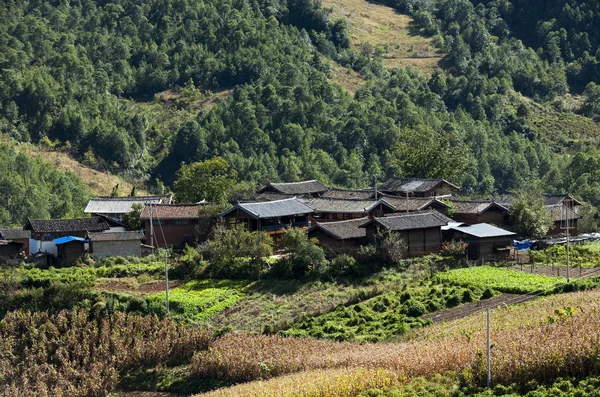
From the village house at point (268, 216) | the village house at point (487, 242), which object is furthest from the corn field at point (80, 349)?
the village house at point (487, 242)

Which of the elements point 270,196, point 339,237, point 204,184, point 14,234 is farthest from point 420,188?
point 14,234

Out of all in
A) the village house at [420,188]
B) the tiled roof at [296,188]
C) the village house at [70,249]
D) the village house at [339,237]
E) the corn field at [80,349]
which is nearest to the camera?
the corn field at [80,349]

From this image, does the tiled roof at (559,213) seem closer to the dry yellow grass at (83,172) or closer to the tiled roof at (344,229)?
the tiled roof at (344,229)

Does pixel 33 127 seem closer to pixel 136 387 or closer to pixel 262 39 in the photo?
pixel 262 39

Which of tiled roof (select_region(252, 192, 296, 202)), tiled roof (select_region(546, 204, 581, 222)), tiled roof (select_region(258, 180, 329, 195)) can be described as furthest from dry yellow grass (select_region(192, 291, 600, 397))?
tiled roof (select_region(258, 180, 329, 195))

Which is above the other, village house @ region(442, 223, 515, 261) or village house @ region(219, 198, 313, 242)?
village house @ region(219, 198, 313, 242)

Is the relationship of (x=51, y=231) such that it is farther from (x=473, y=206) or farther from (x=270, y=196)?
(x=473, y=206)

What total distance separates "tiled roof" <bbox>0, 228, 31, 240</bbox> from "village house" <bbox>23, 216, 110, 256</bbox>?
2.05ft

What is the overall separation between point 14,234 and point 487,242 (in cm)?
2835

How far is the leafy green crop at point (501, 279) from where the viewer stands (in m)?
43.0

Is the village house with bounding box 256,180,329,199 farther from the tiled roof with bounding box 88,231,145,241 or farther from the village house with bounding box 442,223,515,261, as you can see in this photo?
the village house with bounding box 442,223,515,261

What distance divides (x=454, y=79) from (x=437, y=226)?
6498 cm

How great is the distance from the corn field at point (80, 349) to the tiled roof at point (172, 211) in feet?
44.0

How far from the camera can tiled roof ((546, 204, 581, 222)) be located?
58.9m
